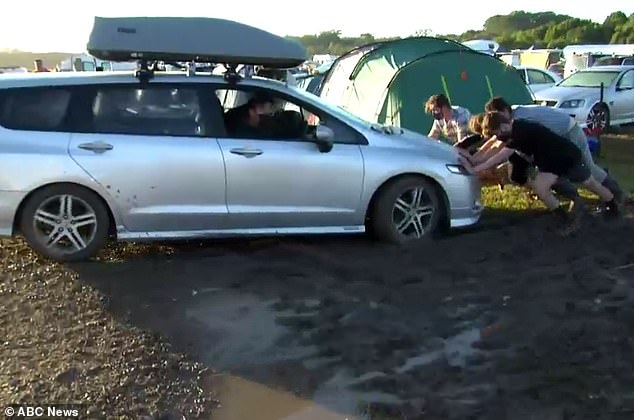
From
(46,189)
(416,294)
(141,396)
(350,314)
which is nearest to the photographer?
(141,396)

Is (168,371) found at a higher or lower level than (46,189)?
lower

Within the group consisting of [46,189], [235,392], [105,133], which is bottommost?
[235,392]

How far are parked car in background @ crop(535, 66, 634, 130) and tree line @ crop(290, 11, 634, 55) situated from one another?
71.8 feet

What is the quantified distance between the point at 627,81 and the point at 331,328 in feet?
47.1

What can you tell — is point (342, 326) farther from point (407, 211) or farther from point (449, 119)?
point (449, 119)

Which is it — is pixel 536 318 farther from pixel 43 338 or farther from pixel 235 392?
pixel 43 338

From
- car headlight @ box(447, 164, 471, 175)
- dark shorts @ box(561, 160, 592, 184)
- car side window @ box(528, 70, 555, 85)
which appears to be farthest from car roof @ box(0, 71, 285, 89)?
car side window @ box(528, 70, 555, 85)

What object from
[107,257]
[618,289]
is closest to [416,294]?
[618,289]

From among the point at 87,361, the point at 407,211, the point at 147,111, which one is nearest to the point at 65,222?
the point at 147,111

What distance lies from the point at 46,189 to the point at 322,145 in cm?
215

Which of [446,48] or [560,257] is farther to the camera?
[446,48]

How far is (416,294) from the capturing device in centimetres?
541

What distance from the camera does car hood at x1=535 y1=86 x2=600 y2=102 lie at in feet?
53.1

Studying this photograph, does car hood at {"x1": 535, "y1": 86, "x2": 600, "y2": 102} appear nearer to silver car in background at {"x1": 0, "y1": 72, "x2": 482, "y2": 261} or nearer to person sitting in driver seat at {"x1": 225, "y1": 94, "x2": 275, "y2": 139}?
silver car in background at {"x1": 0, "y1": 72, "x2": 482, "y2": 261}
